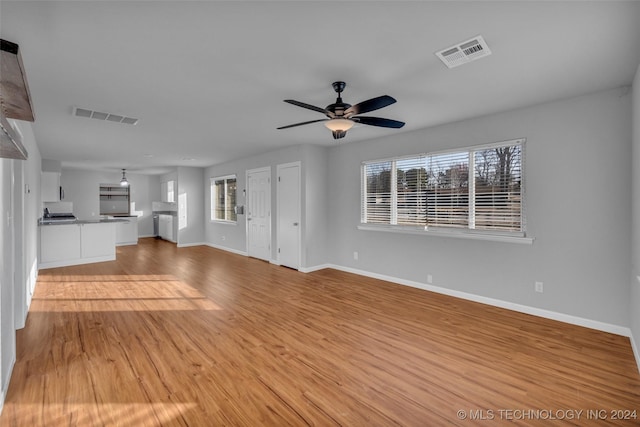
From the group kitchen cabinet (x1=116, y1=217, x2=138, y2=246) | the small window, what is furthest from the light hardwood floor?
kitchen cabinet (x1=116, y1=217, x2=138, y2=246)

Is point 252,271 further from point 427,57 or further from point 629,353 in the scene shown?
point 629,353

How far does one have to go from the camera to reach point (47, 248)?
6082 millimetres

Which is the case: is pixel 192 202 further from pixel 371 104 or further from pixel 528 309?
pixel 528 309

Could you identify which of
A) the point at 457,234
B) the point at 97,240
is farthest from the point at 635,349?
the point at 97,240

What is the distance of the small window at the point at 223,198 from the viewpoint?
27.1 ft

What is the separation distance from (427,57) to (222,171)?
7091 millimetres

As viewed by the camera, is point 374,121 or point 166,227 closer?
point 374,121

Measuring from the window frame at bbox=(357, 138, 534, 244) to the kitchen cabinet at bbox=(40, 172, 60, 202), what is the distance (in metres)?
7.67

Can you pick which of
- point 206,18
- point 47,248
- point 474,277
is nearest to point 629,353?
point 474,277

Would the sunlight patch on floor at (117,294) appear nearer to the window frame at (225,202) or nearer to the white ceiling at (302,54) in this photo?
the white ceiling at (302,54)

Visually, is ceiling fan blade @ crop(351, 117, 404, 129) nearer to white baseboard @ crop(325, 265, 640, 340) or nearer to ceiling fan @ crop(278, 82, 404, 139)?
ceiling fan @ crop(278, 82, 404, 139)

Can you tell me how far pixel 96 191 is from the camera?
33.8ft

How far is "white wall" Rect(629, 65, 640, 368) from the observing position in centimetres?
254

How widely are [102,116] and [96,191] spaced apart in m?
8.09
